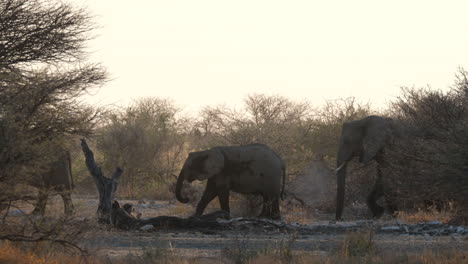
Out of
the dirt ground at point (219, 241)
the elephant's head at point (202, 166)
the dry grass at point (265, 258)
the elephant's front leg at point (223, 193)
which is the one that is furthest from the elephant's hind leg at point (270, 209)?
the dry grass at point (265, 258)

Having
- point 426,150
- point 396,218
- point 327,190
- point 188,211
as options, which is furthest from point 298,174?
point 426,150

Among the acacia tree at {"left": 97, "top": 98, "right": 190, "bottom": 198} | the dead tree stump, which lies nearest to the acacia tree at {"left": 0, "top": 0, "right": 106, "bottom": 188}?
the dead tree stump

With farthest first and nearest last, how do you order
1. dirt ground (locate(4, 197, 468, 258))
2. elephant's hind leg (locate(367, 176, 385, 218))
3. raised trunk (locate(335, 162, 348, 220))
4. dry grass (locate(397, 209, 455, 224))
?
raised trunk (locate(335, 162, 348, 220)), elephant's hind leg (locate(367, 176, 385, 218)), dry grass (locate(397, 209, 455, 224)), dirt ground (locate(4, 197, 468, 258))

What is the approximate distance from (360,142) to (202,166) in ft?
13.1

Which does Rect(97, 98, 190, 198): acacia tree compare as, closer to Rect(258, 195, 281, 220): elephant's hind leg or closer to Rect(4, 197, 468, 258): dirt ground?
Rect(258, 195, 281, 220): elephant's hind leg

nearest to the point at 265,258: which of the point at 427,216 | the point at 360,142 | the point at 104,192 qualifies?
the point at 104,192

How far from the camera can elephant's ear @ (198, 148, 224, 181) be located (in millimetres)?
20672

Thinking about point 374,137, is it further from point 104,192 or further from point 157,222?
A: point 104,192

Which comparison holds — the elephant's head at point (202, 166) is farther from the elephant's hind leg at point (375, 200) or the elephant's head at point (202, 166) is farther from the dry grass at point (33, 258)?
the dry grass at point (33, 258)

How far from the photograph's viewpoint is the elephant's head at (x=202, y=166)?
67.8ft

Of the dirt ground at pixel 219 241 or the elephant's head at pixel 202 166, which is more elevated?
the elephant's head at pixel 202 166

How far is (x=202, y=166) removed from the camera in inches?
818

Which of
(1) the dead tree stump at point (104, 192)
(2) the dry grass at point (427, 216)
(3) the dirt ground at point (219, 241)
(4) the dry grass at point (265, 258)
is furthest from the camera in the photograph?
(2) the dry grass at point (427, 216)

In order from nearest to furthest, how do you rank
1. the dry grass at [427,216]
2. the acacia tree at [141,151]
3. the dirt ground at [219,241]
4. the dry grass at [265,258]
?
1. the dry grass at [265,258]
2. the dirt ground at [219,241]
3. the dry grass at [427,216]
4. the acacia tree at [141,151]
